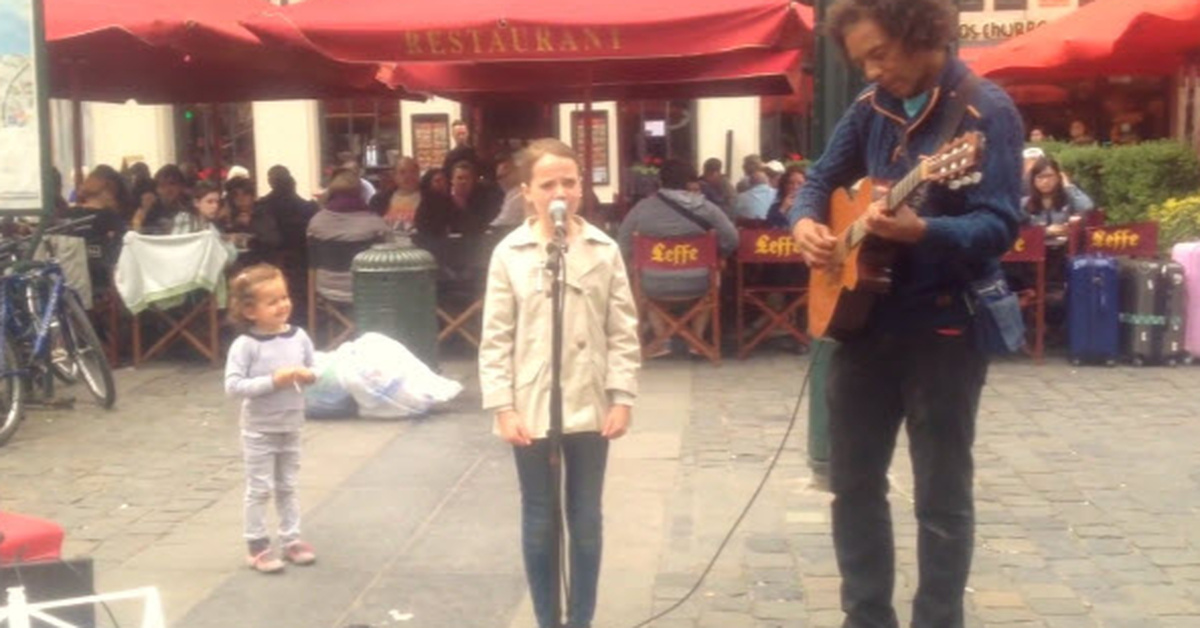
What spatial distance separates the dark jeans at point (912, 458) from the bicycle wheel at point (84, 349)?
6417 millimetres

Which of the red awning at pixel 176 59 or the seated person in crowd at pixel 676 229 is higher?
the red awning at pixel 176 59

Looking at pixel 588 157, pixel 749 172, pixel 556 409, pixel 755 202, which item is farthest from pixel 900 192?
pixel 749 172

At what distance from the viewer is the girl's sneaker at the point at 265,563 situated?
646cm

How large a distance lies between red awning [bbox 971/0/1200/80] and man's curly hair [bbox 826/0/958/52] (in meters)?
8.34

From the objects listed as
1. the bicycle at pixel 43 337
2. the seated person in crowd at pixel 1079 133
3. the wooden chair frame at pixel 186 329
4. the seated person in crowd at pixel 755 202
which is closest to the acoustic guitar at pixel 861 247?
the bicycle at pixel 43 337

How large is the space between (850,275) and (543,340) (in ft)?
3.27

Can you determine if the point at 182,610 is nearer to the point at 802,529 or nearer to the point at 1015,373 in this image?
the point at 802,529

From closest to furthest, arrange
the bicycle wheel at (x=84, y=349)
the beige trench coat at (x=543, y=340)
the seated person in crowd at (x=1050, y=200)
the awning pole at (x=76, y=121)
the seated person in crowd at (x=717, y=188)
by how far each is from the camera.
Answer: the beige trench coat at (x=543, y=340) < the bicycle wheel at (x=84, y=349) < the seated person in crowd at (x=1050, y=200) < the awning pole at (x=76, y=121) < the seated person in crowd at (x=717, y=188)

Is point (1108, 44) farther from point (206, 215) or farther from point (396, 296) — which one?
Result: point (206, 215)

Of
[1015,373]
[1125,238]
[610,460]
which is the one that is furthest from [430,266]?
[1125,238]

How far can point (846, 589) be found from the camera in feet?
16.6

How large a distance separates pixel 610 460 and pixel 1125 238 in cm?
513

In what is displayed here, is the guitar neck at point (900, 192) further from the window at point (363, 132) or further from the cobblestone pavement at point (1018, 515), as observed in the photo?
the window at point (363, 132)

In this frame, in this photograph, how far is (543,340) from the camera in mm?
5129
